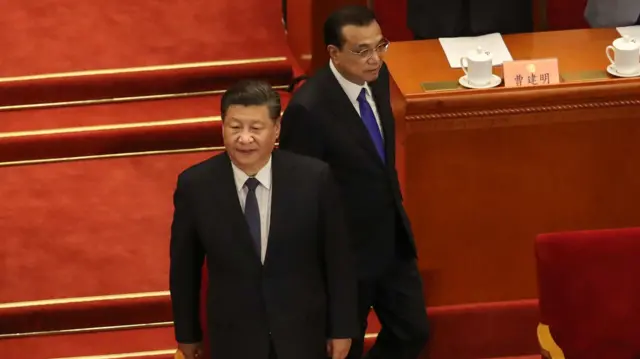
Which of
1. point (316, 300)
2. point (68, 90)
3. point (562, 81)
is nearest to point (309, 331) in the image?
point (316, 300)

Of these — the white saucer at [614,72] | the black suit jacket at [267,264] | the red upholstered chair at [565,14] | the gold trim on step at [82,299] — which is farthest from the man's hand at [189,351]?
the red upholstered chair at [565,14]

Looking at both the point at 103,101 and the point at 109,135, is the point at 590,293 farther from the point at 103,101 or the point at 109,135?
the point at 103,101

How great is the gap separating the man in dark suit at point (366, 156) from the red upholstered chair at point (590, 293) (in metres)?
0.33

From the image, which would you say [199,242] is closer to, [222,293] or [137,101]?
[222,293]

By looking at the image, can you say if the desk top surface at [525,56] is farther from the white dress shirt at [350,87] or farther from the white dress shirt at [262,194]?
the white dress shirt at [262,194]

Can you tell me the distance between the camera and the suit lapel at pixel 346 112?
7.71 feet

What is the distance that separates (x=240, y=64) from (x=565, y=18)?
97cm

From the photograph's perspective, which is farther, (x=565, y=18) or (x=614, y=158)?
(x=565, y=18)

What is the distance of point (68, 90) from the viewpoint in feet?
12.0

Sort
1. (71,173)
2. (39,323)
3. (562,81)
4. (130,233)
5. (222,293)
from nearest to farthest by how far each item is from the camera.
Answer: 1. (222,293)
2. (562,81)
3. (39,323)
4. (130,233)
5. (71,173)

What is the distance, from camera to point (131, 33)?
12.7ft

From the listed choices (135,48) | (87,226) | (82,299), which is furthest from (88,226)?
(135,48)

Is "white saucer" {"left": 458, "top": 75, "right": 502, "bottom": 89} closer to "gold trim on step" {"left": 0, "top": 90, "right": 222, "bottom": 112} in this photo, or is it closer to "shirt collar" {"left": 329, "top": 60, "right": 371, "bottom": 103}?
"shirt collar" {"left": 329, "top": 60, "right": 371, "bottom": 103}

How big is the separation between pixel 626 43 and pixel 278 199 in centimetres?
106
